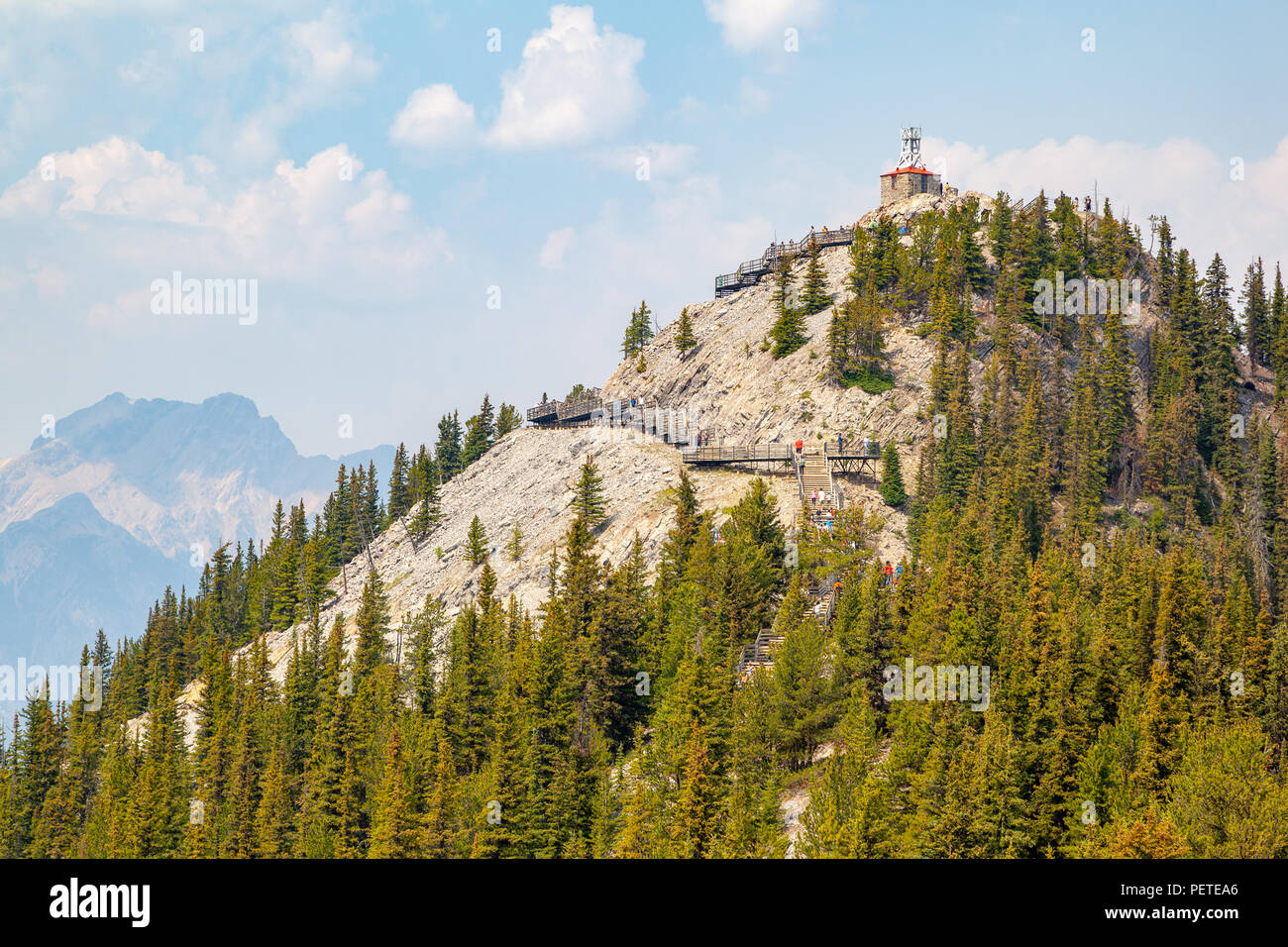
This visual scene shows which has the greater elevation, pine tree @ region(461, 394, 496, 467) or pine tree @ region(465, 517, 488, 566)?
pine tree @ region(461, 394, 496, 467)

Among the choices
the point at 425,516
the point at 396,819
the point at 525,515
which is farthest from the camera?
the point at 425,516

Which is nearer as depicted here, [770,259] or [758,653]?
[758,653]

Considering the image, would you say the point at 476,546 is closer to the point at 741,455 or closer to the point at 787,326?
the point at 741,455

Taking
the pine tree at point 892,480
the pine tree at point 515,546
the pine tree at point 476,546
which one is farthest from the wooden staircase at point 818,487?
the pine tree at point 476,546

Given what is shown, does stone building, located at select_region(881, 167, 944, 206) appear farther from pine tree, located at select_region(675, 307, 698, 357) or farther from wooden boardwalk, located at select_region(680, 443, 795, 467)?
wooden boardwalk, located at select_region(680, 443, 795, 467)

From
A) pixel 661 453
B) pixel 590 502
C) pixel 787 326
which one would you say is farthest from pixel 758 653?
pixel 787 326

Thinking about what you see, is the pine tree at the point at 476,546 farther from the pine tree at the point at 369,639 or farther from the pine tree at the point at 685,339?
the pine tree at the point at 685,339

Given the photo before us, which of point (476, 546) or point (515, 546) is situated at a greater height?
point (476, 546)

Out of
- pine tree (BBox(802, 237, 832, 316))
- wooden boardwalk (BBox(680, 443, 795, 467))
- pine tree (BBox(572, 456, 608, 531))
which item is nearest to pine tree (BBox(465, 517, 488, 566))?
A: pine tree (BBox(572, 456, 608, 531))
